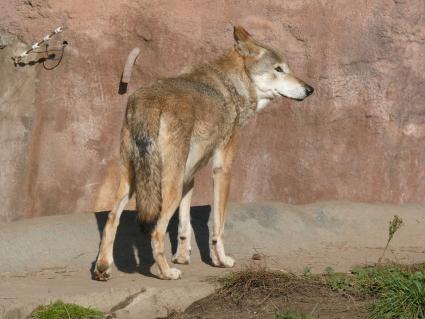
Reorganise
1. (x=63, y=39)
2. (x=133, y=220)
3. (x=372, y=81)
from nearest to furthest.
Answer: (x=133, y=220)
(x=63, y=39)
(x=372, y=81)

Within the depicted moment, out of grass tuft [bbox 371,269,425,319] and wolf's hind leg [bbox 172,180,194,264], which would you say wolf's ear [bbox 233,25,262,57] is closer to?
wolf's hind leg [bbox 172,180,194,264]

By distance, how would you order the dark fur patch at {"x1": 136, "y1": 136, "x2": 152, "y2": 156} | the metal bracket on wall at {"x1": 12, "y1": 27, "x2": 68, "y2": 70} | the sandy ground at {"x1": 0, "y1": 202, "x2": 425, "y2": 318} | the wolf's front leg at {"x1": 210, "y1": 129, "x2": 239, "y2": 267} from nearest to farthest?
the sandy ground at {"x1": 0, "y1": 202, "x2": 425, "y2": 318}, the dark fur patch at {"x1": 136, "y1": 136, "x2": 152, "y2": 156}, the wolf's front leg at {"x1": 210, "y1": 129, "x2": 239, "y2": 267}, the metal bracket on wall at {"x1": 12, "y1": 27, "x2": 68, "y2": 70}

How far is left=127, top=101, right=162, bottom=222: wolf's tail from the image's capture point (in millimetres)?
7160

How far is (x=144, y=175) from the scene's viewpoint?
23.7 ft

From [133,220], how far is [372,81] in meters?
3.53

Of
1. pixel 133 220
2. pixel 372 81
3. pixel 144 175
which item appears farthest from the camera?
pixel 372 81

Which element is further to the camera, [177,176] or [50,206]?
[50,206]

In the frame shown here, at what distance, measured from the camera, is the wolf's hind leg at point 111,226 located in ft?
24.2

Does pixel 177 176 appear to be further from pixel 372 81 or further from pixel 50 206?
pixel 372 81

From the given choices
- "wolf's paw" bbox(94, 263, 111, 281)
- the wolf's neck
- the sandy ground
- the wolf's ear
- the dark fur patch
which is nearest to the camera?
the sandy ground

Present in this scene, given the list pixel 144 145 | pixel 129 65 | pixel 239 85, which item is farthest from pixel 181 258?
pixel 129 65

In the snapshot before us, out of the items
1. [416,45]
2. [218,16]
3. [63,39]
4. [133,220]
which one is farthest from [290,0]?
[133,220]

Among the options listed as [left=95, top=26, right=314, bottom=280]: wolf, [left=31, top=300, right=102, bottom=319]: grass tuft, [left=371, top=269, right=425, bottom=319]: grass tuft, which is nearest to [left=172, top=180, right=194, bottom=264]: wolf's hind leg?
[left=95, top=26, right=314, bottom=280]: wolf

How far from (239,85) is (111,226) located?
226 cm
